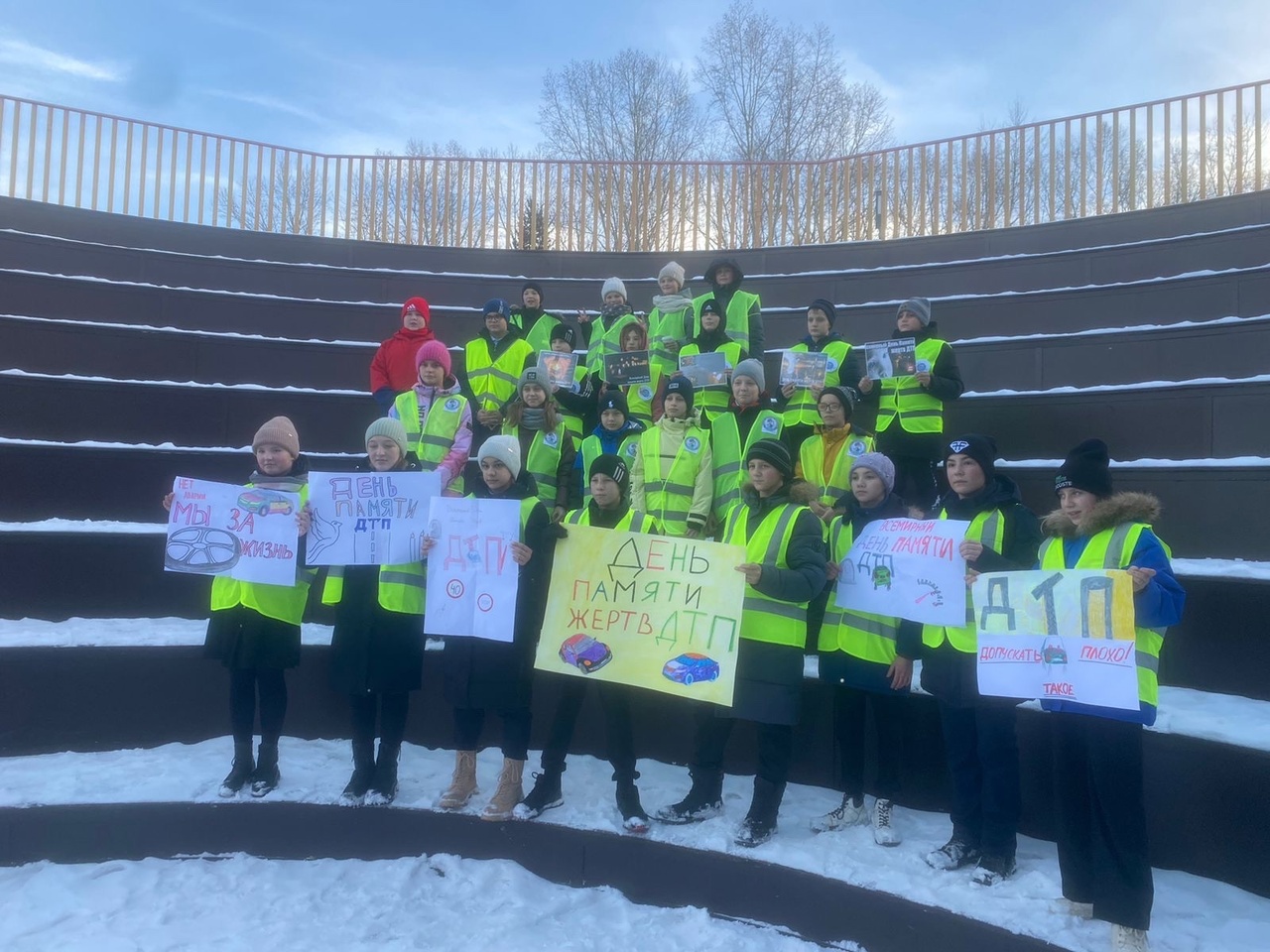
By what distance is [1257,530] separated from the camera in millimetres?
4824

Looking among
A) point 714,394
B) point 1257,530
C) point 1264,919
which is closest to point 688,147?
point 714,394

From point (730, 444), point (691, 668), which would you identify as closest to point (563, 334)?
point (730, 444)

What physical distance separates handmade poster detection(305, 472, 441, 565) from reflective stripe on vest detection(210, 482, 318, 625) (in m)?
0.15

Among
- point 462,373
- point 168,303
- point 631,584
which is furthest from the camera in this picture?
point 168,303

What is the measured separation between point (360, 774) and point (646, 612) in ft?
5.77

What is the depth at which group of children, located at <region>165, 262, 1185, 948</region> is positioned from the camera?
10.7ft

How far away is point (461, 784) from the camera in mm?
4461

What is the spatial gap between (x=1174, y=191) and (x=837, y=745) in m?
10.1

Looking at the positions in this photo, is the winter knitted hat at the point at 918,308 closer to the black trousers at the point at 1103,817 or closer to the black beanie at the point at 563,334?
the black beanie at the point at 563,334

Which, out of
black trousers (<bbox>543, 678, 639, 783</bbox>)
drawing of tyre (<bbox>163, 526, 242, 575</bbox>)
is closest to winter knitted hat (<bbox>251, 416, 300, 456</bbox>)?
drawing of tyre (<bbox>163, 526, 242, 575</bbox>)

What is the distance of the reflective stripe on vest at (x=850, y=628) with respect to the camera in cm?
410

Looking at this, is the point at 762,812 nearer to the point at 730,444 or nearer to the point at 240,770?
the point at 730,444

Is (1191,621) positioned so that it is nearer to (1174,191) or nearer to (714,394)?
(714,394)

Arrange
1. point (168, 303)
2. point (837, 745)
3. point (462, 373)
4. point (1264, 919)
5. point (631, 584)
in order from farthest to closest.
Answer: point (168, 303), point (462, 373), point (837, 745), point (631, 584), point (1264, 919)
